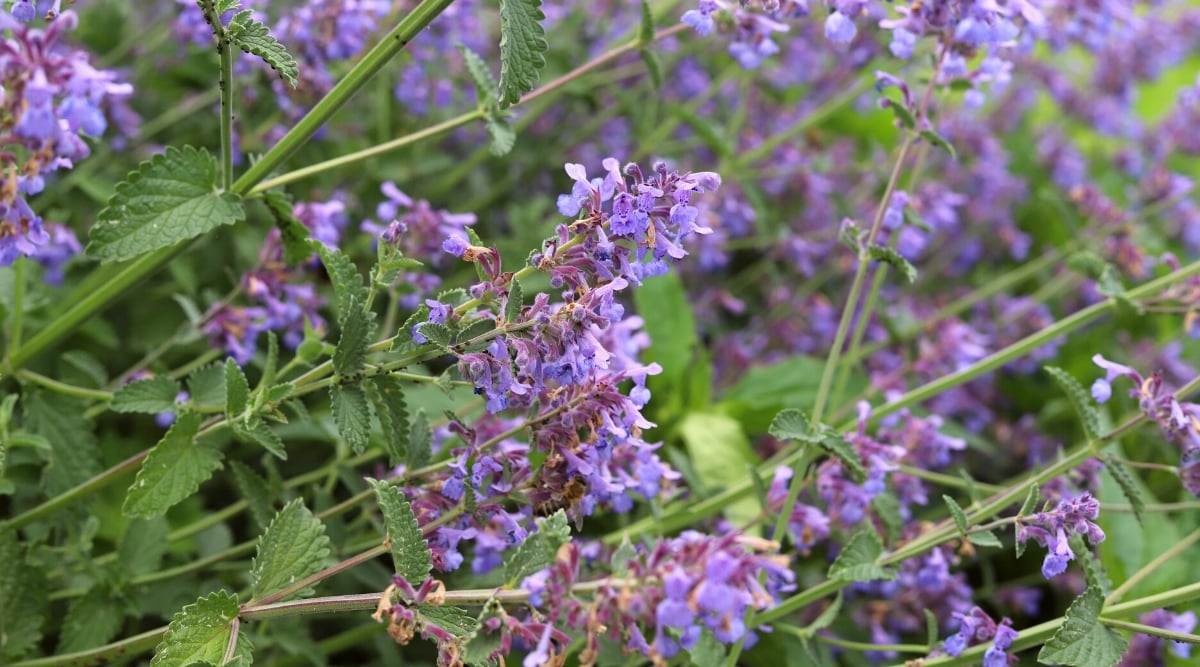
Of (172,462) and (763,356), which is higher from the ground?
(763,356)

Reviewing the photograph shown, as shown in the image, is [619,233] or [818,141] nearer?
[619,233]

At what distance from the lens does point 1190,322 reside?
7.93 ft

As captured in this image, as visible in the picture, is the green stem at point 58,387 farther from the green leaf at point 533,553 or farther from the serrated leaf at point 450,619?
the green leaf at point 533,553

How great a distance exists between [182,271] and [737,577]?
1.92 m

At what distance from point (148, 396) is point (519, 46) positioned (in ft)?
3.14

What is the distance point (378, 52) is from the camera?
177 centimetres

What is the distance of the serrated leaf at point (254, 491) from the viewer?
76.9 inches

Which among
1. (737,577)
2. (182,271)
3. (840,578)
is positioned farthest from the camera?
(182,271)

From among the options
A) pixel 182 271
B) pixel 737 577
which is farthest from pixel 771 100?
pixel 737 577

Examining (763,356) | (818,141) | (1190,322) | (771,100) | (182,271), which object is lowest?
(1190,322)

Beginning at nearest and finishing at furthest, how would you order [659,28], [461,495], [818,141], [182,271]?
[461,495] → [182,271] → [659,28] → [818,141]

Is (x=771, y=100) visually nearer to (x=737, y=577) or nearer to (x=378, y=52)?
(x=378, y=52)

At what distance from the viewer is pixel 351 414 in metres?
1.67

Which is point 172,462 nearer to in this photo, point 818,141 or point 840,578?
point 840,578
